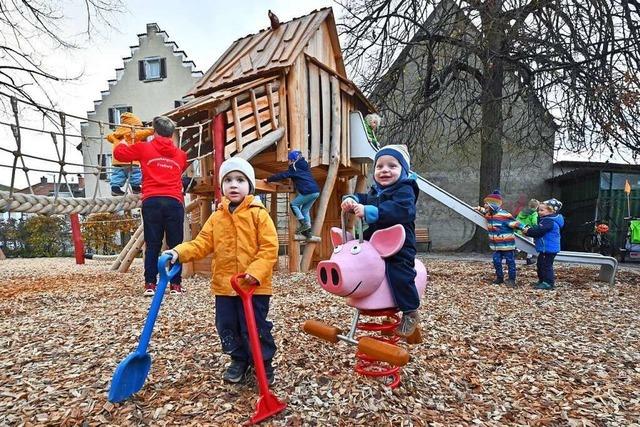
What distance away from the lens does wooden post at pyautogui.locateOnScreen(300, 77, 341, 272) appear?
7195 mm

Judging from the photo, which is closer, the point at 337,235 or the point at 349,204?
the point at 349,204

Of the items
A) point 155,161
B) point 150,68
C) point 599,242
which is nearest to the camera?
point 155,161

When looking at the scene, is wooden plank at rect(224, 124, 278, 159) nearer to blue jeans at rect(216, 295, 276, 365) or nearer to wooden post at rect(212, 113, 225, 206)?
wooden post at rect(212, 113, 225, 206)

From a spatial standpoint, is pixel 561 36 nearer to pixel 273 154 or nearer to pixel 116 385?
pixel 273 154

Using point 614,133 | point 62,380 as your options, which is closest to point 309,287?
point 62,380

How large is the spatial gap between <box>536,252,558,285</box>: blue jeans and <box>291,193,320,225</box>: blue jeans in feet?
11.3

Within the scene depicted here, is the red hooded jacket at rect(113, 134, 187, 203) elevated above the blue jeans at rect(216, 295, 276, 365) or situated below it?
above

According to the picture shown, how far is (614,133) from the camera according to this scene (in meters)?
6.64

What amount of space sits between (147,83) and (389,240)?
21.6m

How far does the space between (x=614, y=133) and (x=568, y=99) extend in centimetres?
136

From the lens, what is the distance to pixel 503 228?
6.55 metres

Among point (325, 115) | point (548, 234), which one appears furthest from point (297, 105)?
point (548, 234)

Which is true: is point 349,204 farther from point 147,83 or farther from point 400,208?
point 147,83

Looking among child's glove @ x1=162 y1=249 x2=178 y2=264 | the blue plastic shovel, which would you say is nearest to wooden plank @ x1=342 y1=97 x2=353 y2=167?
child's glove @ x1=162 y1=249 x2=178 y2=264
